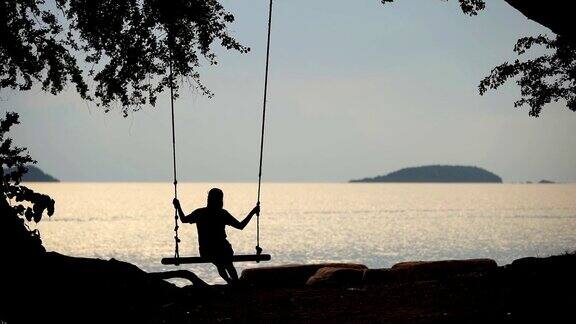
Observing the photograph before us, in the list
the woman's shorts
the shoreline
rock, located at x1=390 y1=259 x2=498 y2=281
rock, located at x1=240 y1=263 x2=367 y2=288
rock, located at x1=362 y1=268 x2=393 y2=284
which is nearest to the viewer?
the shoreline

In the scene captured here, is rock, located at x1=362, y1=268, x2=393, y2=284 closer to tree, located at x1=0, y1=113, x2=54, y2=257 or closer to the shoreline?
the shoreline

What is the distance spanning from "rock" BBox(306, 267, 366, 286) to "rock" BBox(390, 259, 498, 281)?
762 mm

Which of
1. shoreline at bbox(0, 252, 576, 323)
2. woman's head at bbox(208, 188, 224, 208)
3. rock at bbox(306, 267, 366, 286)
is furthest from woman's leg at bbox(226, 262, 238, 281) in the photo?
rock at bbox(306, 267, 366, 286)

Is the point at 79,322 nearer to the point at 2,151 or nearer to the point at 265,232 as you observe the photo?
the point at 2,151

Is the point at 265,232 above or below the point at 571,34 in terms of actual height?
below

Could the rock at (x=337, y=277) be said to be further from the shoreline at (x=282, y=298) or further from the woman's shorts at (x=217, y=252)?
the woman's shorts at (x=217, y=252)

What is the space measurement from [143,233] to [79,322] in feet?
329

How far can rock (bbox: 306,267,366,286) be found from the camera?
12383 mm

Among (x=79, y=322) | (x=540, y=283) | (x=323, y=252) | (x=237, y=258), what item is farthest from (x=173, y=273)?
(x=323, y=252)

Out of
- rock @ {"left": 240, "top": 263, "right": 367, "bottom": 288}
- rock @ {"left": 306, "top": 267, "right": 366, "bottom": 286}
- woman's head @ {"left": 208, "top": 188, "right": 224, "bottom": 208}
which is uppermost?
woman's head @ {"left": 208, "top": 188, "right": 224, "bottom": 208}

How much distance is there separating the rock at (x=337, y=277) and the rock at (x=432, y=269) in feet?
2.50

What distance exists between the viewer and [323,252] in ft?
255

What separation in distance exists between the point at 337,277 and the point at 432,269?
7.43 ft

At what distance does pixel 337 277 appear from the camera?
12.6 m
